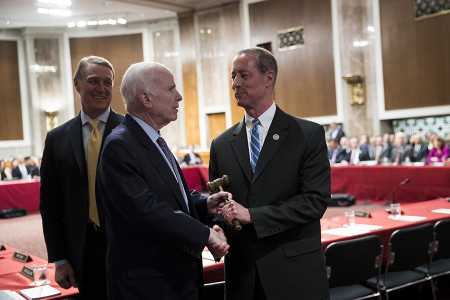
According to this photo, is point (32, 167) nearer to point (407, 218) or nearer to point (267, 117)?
point (407, 218)

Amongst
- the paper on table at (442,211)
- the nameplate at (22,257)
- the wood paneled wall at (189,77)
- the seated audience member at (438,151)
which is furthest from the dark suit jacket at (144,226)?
the wood paneled wall at (189,77)

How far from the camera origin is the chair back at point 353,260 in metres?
3.36

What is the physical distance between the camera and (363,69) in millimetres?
14609

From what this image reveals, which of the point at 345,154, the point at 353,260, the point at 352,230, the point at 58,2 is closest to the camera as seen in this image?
the point at 353,260

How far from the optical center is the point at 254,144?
234cm

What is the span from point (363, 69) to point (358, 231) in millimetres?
11202

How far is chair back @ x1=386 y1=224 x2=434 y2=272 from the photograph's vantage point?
12.1ft

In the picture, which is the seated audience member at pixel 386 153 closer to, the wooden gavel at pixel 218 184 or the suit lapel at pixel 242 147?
the suit lapel at pixel 242 147

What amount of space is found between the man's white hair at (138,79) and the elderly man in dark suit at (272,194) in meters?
0.46

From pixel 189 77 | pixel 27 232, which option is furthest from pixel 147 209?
pixel 189 77

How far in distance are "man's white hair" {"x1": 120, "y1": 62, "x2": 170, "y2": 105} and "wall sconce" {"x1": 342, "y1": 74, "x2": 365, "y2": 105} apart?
1322 cm

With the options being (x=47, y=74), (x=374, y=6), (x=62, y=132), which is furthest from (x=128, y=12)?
(x=62, y=132)

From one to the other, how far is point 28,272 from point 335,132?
39.8ft

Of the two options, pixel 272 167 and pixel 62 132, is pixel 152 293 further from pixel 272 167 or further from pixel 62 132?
pixel 62 132
